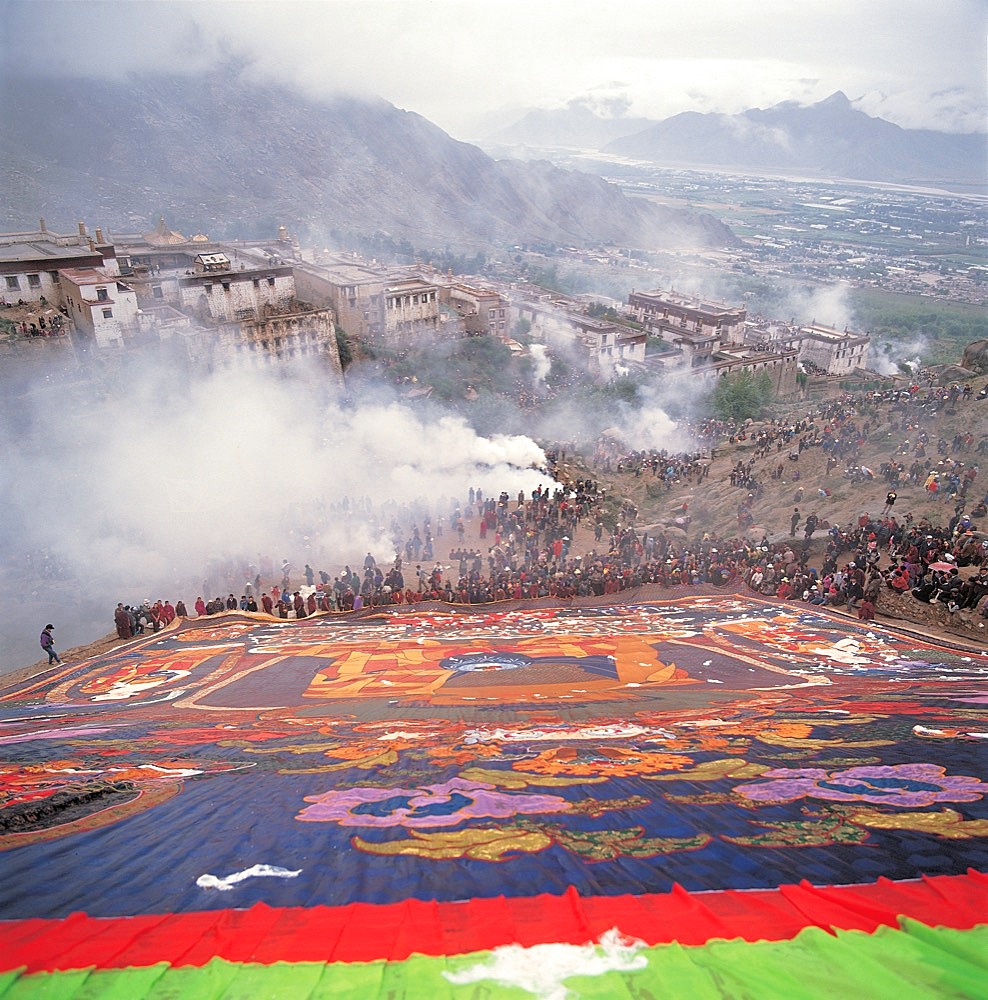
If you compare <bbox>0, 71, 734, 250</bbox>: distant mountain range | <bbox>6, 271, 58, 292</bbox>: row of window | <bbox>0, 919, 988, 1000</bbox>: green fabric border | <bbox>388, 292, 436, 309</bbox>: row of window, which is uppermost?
<bbox>0, 71, 734, 250</bbox>: distant mountain range

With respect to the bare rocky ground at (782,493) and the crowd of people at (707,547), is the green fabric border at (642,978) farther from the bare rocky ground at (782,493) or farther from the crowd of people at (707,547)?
the bare rocky ground at (782,493)

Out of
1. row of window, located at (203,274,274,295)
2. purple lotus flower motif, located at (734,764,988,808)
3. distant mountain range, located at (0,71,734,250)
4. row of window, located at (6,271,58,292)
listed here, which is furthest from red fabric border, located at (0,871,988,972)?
distant mountain range, located at (0,71,734,250)

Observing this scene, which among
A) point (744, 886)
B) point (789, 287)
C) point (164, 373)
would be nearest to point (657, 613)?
point (744, 886)

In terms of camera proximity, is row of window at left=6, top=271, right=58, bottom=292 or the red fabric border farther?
row of window at left=6, top=271, right=58, bottom=292

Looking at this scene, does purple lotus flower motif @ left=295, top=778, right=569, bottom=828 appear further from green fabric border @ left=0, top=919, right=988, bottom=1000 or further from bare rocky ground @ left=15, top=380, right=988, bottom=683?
bare rocky ground @ left=15, top=380, right=988, bottom=683

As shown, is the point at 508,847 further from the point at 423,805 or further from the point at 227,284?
the point at 227,284

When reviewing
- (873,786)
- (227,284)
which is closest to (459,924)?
(873,786)
